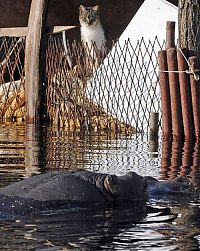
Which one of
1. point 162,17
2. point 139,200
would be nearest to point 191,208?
point 139,200

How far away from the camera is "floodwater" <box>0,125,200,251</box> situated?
20.5 feet

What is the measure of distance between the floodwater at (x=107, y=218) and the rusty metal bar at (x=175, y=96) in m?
1.33

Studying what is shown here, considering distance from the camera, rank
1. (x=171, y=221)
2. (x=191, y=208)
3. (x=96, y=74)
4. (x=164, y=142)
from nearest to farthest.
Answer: (x=171, y=221) → (x=191, y=208) → (x=164, y=142) → (x=96, y=74)

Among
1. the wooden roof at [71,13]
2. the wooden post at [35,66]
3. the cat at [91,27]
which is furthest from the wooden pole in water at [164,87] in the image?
the wooden roof at [71,13]

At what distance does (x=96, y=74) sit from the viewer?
54.9ft

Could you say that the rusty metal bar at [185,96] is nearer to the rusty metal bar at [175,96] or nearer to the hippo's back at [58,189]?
the rusty metal bar at [175,96]

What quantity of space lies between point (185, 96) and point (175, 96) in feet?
0.51

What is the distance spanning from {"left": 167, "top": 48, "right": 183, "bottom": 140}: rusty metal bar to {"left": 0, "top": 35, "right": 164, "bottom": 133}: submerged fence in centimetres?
213

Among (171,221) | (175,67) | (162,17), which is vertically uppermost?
(162,17)

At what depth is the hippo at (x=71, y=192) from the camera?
24.2ft

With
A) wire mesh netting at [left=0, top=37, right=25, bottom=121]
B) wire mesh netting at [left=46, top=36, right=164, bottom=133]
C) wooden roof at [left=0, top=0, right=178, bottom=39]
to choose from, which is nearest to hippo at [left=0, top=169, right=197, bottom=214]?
wire mesh netting at [left=46, top=36, right=164, bottom=133]

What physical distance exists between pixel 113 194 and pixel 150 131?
271 inches

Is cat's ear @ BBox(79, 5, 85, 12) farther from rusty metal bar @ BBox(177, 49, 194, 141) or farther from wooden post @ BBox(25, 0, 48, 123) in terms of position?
rusty metal bar @ BBox(177, 49, 194, 141)

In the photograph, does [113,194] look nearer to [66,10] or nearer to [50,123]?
[50,123]
